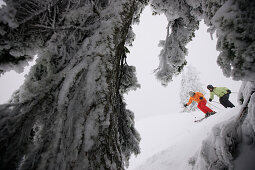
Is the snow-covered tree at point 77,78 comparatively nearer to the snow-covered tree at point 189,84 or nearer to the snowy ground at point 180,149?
the snowy ground at point 180,149

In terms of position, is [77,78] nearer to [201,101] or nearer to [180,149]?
[180,149]

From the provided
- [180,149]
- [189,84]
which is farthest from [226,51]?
[189,84]

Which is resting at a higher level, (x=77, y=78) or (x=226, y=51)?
(x=77, y=78)

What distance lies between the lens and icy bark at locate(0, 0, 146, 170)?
1.17m

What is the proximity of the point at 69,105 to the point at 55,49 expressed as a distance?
0.81 metres

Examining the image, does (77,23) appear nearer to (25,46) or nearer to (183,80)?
(25,46)

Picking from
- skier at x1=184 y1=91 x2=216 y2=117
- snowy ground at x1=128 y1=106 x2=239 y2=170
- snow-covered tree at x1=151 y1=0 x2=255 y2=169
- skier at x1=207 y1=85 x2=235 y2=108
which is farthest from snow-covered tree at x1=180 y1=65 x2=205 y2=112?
snow-covered tree at x1=151 y1=0 x2=255 y2=169

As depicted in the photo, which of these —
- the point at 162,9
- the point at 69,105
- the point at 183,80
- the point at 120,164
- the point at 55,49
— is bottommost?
the point at 120,164

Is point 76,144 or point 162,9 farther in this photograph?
point 162,9

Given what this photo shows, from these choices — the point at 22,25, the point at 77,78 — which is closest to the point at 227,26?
the point at 77,78

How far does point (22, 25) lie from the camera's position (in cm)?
168

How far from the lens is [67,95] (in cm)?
142

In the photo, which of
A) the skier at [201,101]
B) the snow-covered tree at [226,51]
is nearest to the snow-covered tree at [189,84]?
the skier at [201,101]

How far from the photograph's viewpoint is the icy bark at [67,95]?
1171 millimetres
